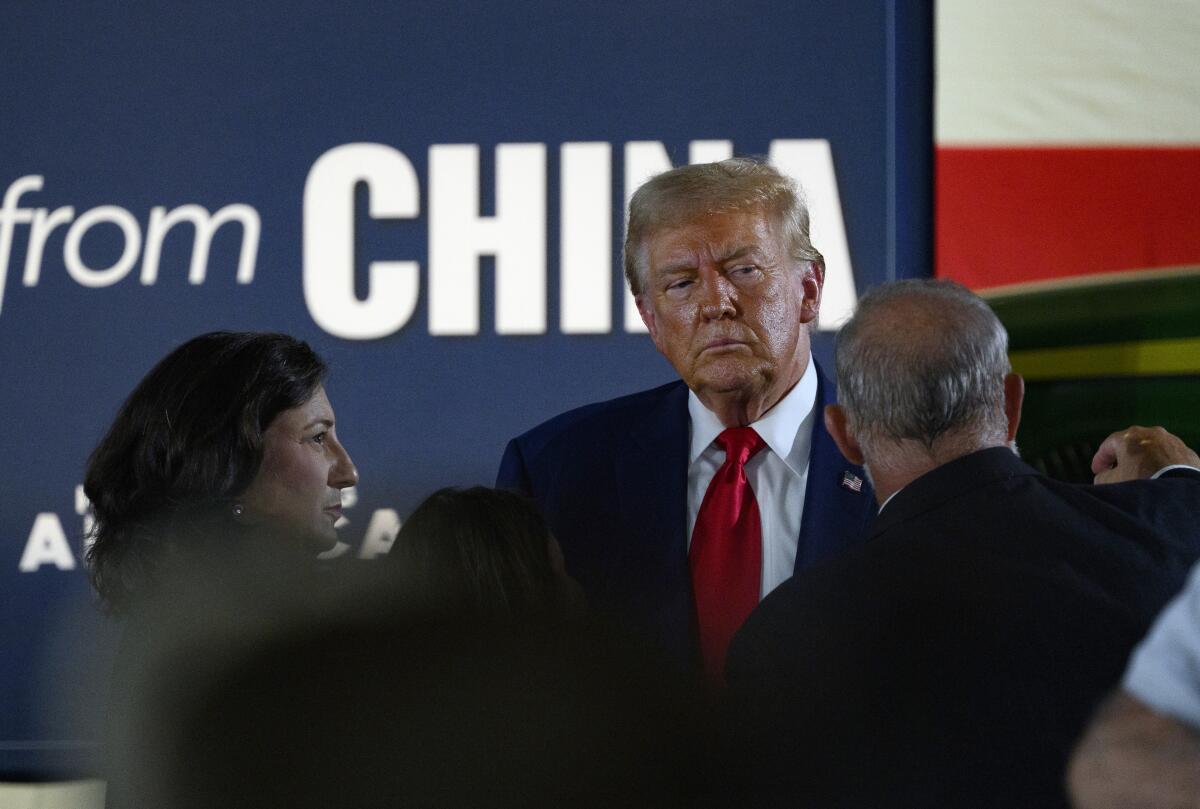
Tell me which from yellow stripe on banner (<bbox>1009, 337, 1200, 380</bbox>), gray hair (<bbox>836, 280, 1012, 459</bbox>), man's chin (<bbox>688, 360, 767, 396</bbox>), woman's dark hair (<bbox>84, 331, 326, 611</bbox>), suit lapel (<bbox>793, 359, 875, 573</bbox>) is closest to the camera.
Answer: gray hair (<bbox>836, 280, 1012, 459</bbox>)

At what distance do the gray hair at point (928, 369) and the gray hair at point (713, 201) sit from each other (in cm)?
50

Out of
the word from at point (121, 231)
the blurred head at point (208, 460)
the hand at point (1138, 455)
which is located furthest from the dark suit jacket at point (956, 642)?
the word from at point (121, 231)

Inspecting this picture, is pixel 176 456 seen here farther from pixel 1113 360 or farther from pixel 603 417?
pixel 1113 360

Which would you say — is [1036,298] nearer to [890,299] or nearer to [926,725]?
[890,299]

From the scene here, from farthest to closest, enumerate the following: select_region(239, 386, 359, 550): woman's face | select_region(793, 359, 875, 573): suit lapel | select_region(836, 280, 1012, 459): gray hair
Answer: select_region(793, 359, 875, 573): suit lapel, select_region(239, 386, 359, 550): woman's face, select_region(836, 280, 1012, 459): gray hair

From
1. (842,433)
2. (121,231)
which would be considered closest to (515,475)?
(842,433)

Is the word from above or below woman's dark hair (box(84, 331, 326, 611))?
above

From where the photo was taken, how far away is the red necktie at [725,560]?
167 centimetres

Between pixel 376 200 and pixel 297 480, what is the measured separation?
129 cm

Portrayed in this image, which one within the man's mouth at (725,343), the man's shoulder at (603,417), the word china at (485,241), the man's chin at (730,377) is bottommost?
the man's shoulder at (603,417)

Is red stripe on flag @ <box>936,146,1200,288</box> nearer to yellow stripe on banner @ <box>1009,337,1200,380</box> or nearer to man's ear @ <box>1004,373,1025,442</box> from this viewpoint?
yellow stripe on banner @ <box>1009,337,1200,380</box>

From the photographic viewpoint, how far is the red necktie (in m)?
1.67

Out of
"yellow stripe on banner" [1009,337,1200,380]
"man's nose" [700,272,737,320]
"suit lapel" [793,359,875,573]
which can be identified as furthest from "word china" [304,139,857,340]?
"suit lapel" [793,359,875,573]

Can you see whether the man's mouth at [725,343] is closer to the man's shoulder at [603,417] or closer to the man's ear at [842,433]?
the man's shoulder at [603,417]
